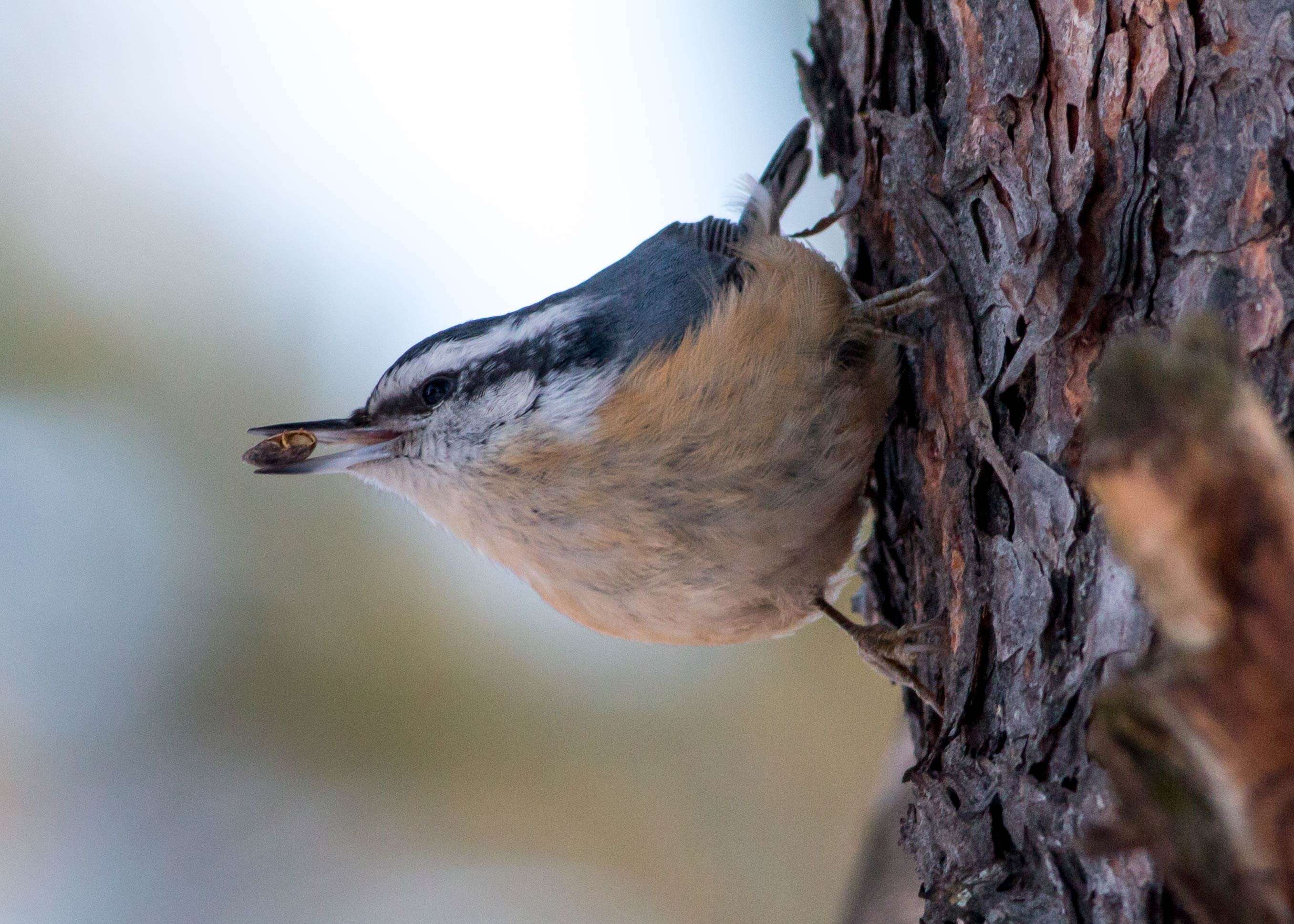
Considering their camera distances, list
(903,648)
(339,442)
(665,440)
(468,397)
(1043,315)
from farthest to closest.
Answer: (339,442), (468,397), (903,648), (665,440), (1043,315)

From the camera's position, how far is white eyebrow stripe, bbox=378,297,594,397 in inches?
91.2

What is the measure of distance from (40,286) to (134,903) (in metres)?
2.15

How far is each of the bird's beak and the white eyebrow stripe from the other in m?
0.09

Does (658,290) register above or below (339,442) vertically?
above

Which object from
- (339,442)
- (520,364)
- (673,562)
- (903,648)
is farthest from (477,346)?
(903,648)

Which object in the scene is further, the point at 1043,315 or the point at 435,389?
the point at 435,389

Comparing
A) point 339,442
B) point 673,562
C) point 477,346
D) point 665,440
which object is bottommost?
point 673,562

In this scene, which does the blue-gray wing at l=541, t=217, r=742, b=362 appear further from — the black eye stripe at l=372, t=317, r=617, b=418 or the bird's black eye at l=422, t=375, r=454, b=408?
the bird's black eye at l=422, t=375, r=454, b=408

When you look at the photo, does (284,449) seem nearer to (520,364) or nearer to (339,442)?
(339,442)

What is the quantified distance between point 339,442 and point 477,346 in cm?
38

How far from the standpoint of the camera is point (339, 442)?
2389mm

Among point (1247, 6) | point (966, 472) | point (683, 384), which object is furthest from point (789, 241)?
Answer: point (1247, 6)

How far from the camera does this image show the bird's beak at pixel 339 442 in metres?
2.27

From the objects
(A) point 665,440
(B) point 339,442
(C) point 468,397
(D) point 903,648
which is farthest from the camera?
(B) point 339,442
